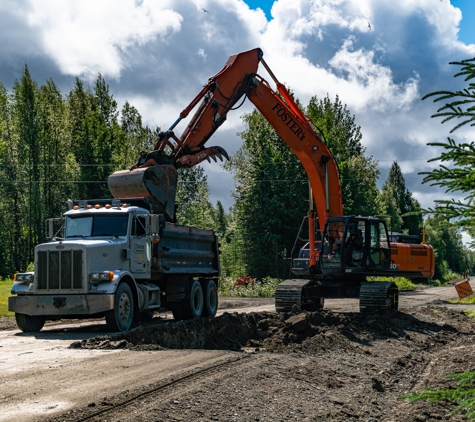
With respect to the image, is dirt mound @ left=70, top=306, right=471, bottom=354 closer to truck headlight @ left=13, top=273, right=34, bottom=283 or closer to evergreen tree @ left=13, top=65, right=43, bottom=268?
truck headlight @ left=13, top=273, right=34, bottom=283

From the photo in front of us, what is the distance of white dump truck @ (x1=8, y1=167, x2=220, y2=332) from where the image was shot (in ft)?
47.8

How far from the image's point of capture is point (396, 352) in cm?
1410

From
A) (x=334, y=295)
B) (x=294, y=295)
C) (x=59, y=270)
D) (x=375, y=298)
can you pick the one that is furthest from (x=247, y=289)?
(x=59, y=270)

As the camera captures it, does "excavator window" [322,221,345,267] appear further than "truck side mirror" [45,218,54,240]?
Answer: Yes

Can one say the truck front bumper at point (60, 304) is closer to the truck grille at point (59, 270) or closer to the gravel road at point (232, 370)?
the truck grille at point (59, 270)

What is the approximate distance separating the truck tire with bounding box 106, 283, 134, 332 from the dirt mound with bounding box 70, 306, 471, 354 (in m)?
0.84

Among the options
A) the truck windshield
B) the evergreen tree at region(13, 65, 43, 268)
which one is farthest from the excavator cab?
the evergreen tree at region(13, 65, 43, 268)

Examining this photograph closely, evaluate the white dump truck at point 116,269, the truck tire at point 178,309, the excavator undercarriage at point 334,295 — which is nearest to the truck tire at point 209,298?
the white dump truck at point 116,269

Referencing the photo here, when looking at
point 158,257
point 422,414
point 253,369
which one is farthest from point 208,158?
point 422,414

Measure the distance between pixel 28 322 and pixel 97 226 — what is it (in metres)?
2.64

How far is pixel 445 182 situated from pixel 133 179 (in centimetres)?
1181

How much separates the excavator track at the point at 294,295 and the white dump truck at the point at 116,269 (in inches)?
75.8

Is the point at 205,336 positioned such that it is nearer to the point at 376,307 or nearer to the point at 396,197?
the point at 376,307

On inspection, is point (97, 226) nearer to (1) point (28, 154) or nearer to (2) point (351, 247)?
(2) point (351, 247)
